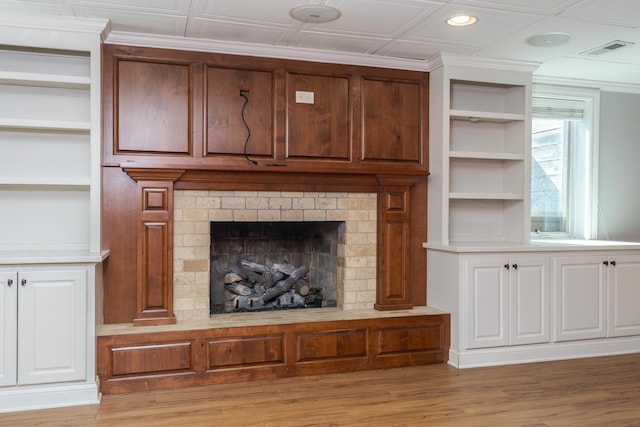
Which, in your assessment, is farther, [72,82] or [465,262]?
[465,262]

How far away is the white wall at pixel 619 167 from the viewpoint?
510cm

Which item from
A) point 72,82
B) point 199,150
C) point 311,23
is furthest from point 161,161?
point 311,23

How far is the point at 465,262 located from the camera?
393 cm

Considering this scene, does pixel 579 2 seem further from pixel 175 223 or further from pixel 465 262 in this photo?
pixel 175 223

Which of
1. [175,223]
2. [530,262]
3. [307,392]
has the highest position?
[175,223]

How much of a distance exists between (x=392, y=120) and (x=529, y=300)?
1.74 meters

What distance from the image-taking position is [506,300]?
13.2 ft

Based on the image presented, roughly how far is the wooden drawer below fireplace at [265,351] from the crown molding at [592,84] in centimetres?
240

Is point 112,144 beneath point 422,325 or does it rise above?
above

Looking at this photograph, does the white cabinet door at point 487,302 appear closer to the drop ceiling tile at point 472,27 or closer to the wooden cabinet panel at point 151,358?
the drop ceiling tile at point 472,27

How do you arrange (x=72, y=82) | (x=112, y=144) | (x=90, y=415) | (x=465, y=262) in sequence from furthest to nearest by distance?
(x=465, y=262)
(x=112, y=144)
(x=72, y=82)
(x=90, y=415)

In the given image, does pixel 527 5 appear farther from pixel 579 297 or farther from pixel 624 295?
pixel 624 295

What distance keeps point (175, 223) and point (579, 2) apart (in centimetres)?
290

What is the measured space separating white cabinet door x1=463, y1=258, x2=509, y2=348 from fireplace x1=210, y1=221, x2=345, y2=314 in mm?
1054
